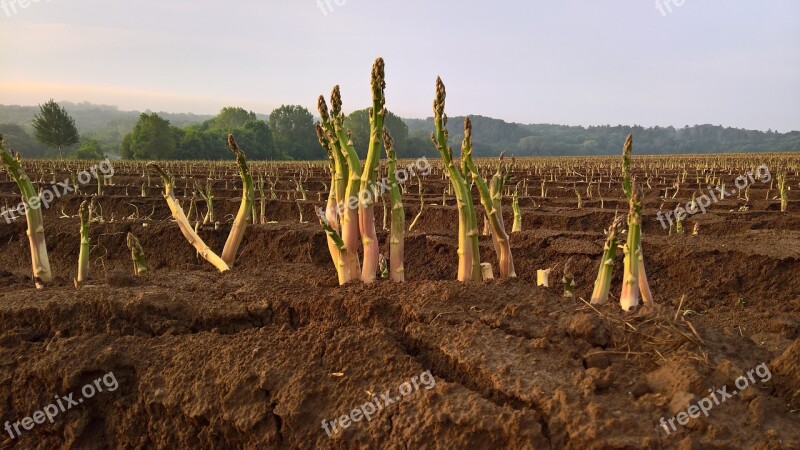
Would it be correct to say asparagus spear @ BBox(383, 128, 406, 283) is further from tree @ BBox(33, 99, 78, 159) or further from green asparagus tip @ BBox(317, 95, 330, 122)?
tree @ BBox(33, 99, 78, 159)

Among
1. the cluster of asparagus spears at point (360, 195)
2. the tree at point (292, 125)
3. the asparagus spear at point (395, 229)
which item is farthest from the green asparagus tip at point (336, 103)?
the tree at point (292, 125)

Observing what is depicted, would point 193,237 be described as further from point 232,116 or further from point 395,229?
point 232,116

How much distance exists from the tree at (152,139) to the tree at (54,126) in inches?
243

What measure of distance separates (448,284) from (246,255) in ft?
16.2

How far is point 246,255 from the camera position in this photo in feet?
24.8

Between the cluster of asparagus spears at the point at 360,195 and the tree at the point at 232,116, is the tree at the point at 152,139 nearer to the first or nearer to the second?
the tree at the point at 232,116

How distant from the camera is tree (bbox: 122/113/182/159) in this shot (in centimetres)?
5312

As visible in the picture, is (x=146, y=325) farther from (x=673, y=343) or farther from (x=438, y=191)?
(x=438, y=191)

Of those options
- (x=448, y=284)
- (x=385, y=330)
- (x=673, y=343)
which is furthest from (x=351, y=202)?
(x=673, y=343)

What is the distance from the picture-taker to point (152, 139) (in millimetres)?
53344

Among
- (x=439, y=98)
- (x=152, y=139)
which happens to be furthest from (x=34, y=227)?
(x=152, y=139)

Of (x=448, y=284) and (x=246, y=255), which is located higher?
(x=448, y=284)

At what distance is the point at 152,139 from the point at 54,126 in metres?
8.62

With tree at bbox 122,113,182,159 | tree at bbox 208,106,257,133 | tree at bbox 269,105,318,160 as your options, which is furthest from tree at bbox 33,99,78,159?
tree at bbox 208,106,257,133
